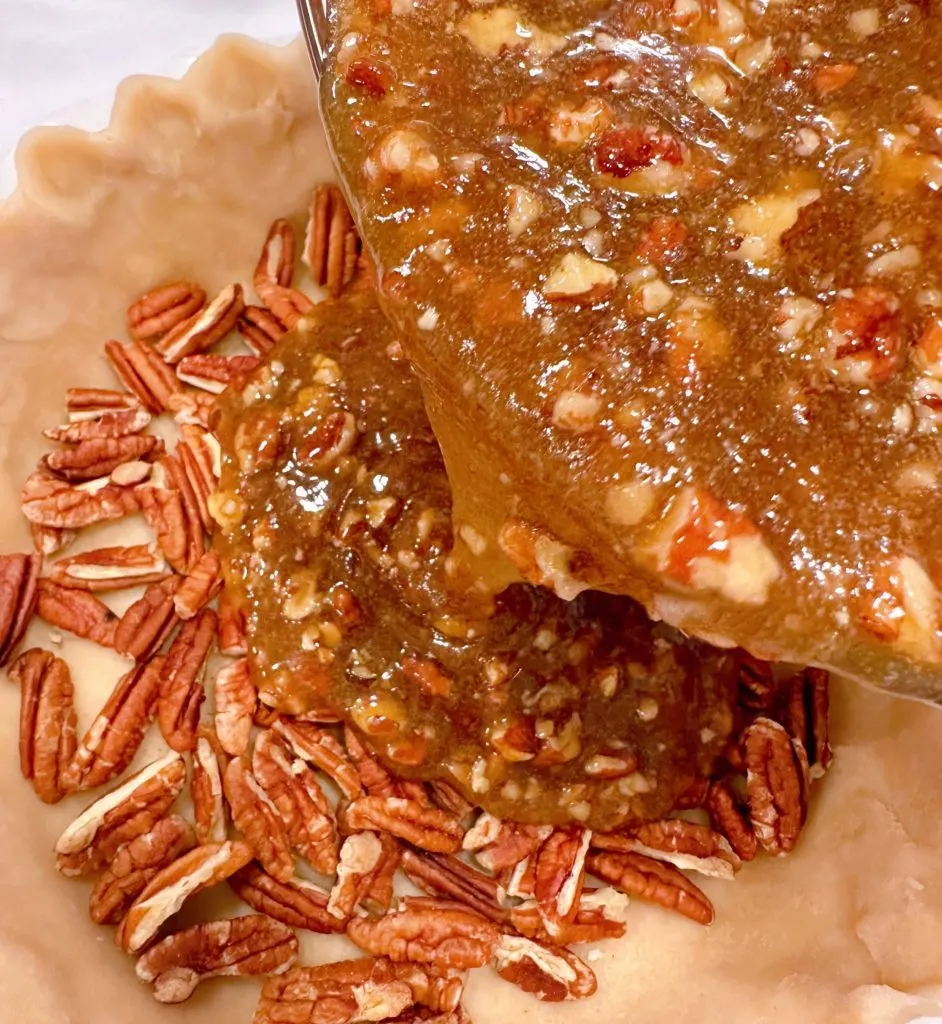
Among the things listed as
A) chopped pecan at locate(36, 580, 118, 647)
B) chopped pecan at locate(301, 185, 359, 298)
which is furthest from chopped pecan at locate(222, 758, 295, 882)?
chopped pecan at locate(301, 185, 359, 298)

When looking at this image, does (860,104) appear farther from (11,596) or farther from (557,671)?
(11,596)

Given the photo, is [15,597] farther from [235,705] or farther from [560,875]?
[560,875]

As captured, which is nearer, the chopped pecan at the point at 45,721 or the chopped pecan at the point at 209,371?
the chopped pecan at the point at 45,721

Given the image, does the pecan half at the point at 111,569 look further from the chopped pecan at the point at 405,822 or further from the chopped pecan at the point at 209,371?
the chopped pecan at the point at 405,822

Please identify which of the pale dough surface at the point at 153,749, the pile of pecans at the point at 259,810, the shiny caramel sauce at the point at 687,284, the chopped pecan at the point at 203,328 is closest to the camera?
the shiny caramel sauce at the point at 687,284

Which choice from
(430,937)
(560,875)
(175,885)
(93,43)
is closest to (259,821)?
(175,885)

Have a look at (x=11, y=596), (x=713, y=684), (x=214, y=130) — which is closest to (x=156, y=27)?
(x=214, y=130)

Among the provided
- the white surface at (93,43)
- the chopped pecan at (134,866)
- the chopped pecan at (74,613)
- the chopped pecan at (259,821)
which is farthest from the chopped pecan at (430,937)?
the white surface at (93,43)
